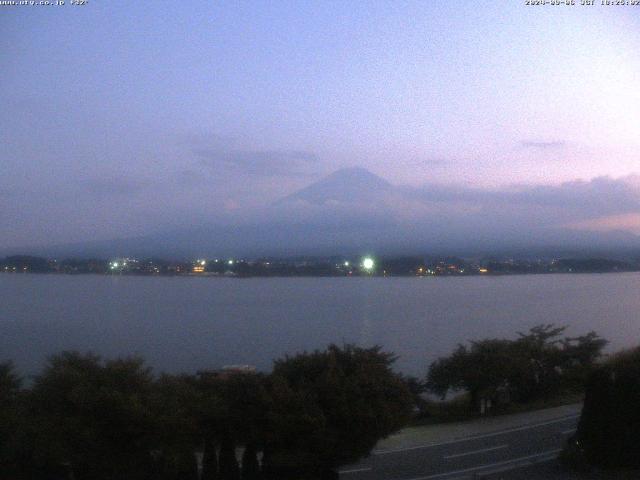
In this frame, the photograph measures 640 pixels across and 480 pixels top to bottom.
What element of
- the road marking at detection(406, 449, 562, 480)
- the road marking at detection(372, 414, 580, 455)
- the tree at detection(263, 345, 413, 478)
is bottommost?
the road marking at detection(372, 414, 580, 455)

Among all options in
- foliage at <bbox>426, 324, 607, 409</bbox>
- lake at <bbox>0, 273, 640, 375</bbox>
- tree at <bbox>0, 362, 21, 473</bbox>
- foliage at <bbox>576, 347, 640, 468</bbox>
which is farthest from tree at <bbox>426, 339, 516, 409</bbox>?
tree at <bbox>0, 362, 21, 473</bbox>

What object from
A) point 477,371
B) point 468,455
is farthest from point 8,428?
point 477,371

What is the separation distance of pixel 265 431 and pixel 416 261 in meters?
50.4

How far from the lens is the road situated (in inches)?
344

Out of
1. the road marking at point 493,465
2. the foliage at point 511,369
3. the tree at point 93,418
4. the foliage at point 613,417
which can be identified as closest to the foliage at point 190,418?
the tree at point 93,418

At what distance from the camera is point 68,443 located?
6.75m

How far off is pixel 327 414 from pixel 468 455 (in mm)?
3061

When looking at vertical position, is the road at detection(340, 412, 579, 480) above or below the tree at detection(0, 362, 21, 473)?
below

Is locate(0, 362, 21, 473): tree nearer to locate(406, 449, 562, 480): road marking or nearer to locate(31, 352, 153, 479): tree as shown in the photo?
locate(31, 352, 153, 479): tree

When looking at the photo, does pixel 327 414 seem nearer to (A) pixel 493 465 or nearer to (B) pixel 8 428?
(A) pixel 493 465

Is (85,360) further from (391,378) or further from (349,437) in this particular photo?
(391,378)

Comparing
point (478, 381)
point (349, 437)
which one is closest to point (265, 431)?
point (349, 437)

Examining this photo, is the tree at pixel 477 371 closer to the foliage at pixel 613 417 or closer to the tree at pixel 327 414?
the foliage at pixel 613 417

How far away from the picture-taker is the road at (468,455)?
8750 mm
